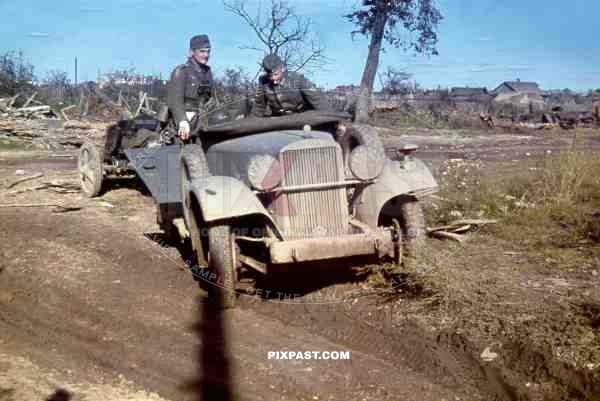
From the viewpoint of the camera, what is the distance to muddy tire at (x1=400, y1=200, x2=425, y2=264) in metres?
5.52

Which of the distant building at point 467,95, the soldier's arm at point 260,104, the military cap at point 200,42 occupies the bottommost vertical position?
the soldier's arm at point 260,104

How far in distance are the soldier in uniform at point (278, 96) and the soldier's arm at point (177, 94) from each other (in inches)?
34.4

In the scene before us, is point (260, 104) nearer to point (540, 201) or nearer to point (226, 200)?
point (226, 200)

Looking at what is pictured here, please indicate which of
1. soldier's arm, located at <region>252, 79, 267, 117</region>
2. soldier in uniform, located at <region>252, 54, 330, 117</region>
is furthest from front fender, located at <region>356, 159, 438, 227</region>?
soldier's arm, located at <region>252, 79, 267, 117</region>

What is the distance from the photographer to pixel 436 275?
521cm

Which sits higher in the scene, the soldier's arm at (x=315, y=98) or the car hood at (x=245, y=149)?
the soldier's arm at (x=315, y=98)

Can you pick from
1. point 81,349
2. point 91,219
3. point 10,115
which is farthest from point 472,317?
point 10,115

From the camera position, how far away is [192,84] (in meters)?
7.07

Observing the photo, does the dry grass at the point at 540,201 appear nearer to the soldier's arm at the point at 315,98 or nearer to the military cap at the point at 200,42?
the soldier's arm at the point at 315,98

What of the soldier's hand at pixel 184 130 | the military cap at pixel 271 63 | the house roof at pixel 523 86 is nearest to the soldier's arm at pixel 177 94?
the soldier's hand at pixel 184 130

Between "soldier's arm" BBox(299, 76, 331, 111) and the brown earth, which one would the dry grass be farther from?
"soldier's arm" BBox(299, 76, 331, 111)

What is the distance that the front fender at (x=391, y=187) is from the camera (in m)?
5.43

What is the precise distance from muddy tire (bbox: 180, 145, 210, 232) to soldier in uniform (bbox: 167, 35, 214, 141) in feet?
2.77

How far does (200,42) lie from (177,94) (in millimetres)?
681
